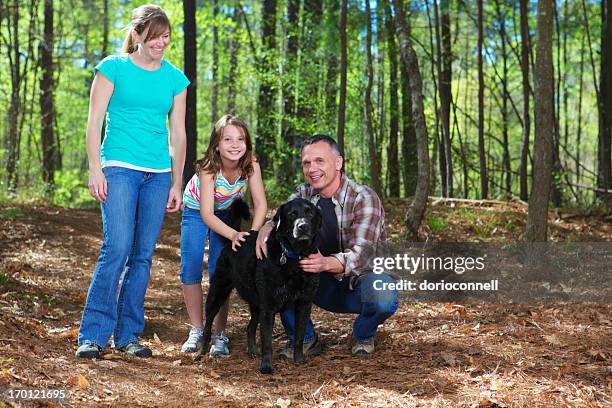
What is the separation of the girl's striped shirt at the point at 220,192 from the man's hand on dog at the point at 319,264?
96cm

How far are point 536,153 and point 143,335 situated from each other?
5.05m

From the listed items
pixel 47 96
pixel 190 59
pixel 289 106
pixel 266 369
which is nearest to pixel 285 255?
pixel 266 369

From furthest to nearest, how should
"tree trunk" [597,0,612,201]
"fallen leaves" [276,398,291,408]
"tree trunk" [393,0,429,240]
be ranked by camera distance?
"tree trunk" [597,0,612,201]
"tree trunk" [393,0,429,240]
"fallen leaves" [276,398,291,408]

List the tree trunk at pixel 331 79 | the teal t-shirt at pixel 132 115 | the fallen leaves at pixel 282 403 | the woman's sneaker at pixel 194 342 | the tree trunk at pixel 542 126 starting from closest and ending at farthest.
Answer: the fallen leaves at pixel 282 403 → the teal t-shirt at pixel 132 115 → the woman's sneaker at pixel 194 342 → the tree trunk at pixel 542 126 → the tree trunk at pixel 331 79

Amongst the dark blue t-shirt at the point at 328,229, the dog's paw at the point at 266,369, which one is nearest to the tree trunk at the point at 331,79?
the dark blue t-shirt at the point at 328,229

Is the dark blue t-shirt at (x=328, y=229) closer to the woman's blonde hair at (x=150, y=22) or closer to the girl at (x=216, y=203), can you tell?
the girl at (x=216, y=203)

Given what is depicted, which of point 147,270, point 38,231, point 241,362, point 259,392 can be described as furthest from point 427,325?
point 38,231

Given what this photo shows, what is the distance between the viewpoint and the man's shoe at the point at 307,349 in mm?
4562

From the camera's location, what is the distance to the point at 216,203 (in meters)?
4.81

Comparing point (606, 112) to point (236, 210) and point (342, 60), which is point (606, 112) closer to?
point (342, 60)

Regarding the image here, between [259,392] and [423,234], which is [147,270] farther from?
[423,234]

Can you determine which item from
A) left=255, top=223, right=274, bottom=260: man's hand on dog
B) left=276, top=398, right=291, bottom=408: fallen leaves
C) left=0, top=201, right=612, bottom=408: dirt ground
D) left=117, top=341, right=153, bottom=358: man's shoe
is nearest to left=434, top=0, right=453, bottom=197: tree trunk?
left=0, top=201, right=612, bottom=408: dirt ground

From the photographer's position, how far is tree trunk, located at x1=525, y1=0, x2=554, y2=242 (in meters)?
7.20

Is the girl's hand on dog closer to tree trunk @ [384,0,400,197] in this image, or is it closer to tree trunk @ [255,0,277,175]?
tree trunk @ [255,0,277,175]
